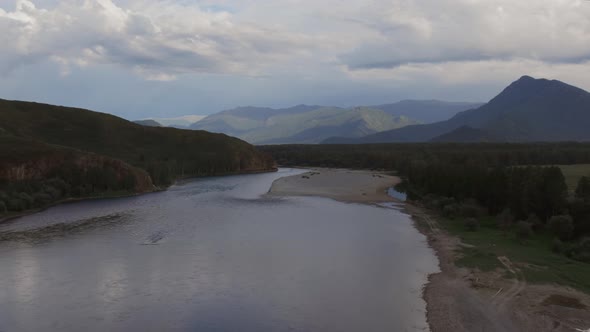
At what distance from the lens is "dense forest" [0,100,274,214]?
3568 inches

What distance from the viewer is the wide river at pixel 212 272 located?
1268 inches

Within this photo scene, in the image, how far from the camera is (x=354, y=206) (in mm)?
89250

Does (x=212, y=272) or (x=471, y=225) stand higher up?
(x=471, y=225)

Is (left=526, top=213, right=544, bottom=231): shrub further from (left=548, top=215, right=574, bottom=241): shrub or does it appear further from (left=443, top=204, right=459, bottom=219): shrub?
(left=443, top=204, right=459, bottom=219): shrub

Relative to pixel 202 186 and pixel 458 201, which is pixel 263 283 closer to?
pixel 458 201

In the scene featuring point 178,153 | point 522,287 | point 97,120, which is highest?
point 97,120

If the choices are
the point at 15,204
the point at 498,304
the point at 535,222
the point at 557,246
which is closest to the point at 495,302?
the point at 498,304

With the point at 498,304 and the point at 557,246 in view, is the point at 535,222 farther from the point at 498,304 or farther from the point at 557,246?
the point at 498,304

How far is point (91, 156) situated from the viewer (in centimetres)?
10394

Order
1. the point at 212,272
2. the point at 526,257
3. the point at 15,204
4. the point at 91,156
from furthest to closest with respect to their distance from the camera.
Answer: the point at 91,156 → the point at 15,204 → the point at 526,257 → the point at 212,272

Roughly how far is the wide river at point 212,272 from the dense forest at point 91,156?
60.5 feet

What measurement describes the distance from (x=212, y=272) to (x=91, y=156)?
71643 millimetres

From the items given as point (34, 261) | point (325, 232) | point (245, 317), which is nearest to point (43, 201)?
point (34, 261)

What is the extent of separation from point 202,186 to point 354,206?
51.3 metres
